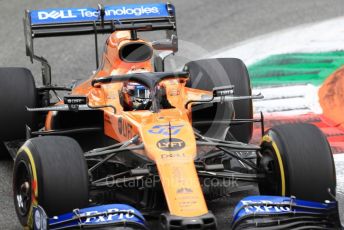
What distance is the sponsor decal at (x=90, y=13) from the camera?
8805 millimetres

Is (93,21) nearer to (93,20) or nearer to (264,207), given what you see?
(93,20)

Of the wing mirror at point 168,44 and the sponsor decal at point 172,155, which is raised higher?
the wing mirror at point 168,44

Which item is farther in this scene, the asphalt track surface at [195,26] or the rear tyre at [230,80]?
the asphalt track surface at [195,26]

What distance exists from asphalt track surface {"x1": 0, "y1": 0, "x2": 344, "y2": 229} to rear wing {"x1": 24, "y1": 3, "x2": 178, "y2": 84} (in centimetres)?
299

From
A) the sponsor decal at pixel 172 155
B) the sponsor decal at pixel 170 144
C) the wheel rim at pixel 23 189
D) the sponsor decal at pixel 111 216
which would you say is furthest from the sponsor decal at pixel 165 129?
the wheel rim at pixel 23 189

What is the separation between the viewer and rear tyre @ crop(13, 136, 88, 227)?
6.02 meters

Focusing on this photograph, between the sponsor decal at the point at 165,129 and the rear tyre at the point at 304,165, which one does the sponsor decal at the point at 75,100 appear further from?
the rear tyre at the point at 304,165

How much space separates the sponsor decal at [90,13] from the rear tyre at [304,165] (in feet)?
9.73

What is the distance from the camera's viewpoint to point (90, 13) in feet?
29.3

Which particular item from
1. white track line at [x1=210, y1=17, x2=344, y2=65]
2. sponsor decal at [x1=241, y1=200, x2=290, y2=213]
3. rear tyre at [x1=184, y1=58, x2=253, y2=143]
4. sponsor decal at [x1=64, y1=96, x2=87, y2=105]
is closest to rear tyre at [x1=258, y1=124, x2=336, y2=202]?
sponsor decal at [x1=241, y1=200, x2=290, y2=213]

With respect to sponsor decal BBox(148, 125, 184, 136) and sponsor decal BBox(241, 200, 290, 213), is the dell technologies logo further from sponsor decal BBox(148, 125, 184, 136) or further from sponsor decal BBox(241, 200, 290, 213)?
sponsor decal BBox(241, 200, 290, 213)

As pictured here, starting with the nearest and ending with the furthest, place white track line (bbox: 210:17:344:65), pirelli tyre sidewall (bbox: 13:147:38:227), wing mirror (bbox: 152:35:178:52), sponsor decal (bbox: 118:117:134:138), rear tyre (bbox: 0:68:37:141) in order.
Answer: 1. pirelli tyre sidewall (bbox: 13:147:38:227)
2. sponsor decal (bbox: 118:117:134:138)
3. rear tyre (bbox: 0:68:37:141)
4. wing mirror (bbox: 152:35:178:52)
5. white track line (bbox: 210:17:344:65)

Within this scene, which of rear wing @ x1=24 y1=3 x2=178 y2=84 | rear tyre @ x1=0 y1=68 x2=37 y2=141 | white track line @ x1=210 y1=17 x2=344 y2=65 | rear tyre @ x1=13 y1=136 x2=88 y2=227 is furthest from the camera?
white track line @ x1=210 y1=17 x2=344 y2=65

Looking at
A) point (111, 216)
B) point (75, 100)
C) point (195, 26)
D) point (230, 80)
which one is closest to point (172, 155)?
point (111, 216)
